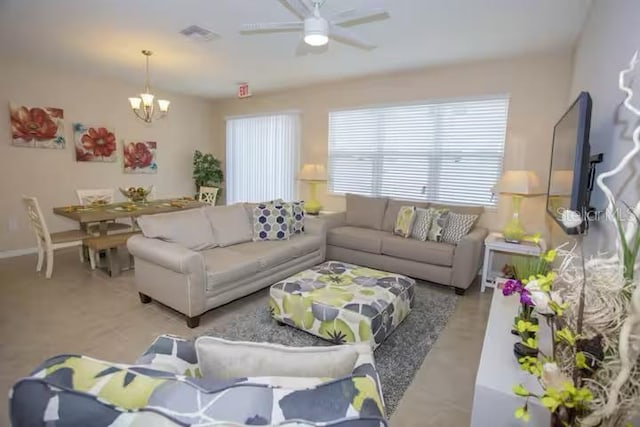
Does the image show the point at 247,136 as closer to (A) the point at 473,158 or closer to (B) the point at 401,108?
(B) the point at 401,108

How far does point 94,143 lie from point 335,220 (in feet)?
A: 12.5

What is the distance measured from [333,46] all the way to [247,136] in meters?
3.05

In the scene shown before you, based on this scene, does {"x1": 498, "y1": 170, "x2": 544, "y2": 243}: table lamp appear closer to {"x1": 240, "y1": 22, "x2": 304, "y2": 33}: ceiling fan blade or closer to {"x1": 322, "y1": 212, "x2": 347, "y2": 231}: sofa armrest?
{"x1": 322, "y1": 212, "x2": 347, "y2": 231}: sofa armrest

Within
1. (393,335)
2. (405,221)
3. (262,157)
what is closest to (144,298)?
(393,335)

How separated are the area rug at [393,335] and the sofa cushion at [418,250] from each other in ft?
1.37

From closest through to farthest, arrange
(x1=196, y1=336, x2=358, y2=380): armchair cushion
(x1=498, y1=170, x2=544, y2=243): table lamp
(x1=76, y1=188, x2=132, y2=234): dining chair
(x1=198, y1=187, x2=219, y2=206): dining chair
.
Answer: (x1=196, y1=336, x2=358, y2=380): armchair cushion
(x1=498, y1=170, x2=544, y2=243): table lamp
(x1=76, y1=188, x2=132, y2=234): dining chair
(x1=198, y1=187, x2=219, y2=206): dining chair

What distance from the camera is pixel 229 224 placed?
11.5 ft

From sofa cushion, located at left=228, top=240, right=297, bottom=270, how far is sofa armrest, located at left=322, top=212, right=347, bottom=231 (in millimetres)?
829

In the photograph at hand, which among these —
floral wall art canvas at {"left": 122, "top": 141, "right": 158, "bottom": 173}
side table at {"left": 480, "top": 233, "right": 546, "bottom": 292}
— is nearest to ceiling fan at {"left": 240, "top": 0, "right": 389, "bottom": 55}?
side table at {"left": 480, "top": 233, "right": 546, "bottom": 292}

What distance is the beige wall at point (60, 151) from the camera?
4.11 meters

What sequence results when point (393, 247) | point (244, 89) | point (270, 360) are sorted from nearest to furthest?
point (270, 360) → point (393, 247) → point (244, 89)

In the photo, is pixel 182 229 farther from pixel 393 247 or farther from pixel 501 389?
pixel 501 389

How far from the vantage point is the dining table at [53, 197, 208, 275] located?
3377mm

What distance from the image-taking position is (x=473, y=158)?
3.96 m
